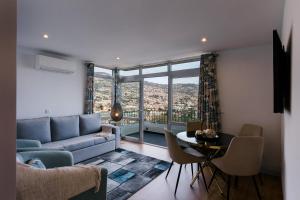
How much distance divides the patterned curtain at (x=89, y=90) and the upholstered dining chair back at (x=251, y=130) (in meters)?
3.78

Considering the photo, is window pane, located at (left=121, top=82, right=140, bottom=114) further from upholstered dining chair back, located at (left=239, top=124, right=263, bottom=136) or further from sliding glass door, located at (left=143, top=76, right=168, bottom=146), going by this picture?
upholstered dining chair back, located at (left=239, top=124, right=263, bottom=136)

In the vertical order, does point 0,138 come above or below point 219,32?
below

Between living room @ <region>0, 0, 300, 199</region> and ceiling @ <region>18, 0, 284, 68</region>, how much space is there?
0.06 ft

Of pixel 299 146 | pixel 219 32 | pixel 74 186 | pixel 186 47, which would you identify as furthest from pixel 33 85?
pixel 299 146

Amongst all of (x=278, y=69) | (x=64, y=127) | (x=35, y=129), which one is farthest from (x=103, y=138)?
(x=278, y=69)

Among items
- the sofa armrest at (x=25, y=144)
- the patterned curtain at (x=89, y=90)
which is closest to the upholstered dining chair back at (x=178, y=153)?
the sofa armrest at (x=25, y=144)

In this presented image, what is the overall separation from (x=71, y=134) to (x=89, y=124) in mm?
517

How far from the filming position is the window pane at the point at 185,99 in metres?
4.25

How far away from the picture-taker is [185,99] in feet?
14.6

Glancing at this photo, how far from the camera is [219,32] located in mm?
2721

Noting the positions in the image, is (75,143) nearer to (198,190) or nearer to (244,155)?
(198,190)

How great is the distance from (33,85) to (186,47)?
11.1 ft

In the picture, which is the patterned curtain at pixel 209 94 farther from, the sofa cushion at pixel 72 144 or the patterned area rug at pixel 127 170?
the sofa cushion at pixel 72 144

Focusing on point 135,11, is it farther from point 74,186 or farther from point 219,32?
point 74,186
